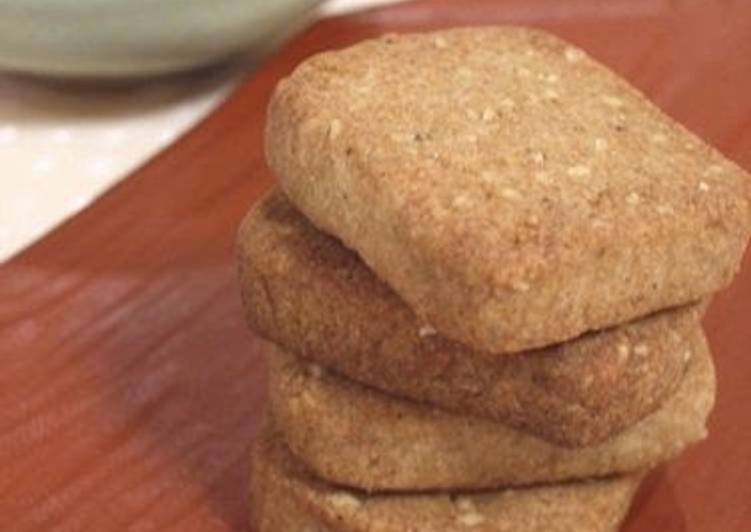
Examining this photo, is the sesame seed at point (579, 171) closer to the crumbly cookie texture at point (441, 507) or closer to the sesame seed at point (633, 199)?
the sesame seed at point (633, 199)

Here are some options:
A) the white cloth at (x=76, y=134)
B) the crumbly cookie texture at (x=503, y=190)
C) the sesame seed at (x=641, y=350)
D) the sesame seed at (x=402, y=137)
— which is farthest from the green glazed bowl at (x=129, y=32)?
the sesame seed at (x=641, y=350)

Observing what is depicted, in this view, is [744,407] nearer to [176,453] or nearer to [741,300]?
[741,300]

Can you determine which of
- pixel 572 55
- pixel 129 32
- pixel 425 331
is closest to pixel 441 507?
pixel 425 331

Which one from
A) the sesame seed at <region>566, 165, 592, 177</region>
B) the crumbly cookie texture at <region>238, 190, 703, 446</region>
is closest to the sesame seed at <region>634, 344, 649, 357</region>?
the crumbly cookie texture at <region>238, 190, 703, 446</region>

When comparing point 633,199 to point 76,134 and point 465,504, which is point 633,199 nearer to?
point 465,504

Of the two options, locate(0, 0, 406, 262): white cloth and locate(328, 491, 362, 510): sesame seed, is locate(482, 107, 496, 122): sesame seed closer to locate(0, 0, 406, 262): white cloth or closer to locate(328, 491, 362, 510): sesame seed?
locate(328, 491, 362, 510): sesame seed
